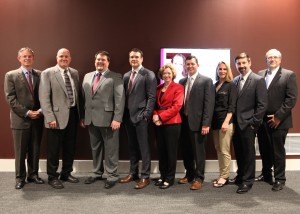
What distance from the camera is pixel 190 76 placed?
3.72 m

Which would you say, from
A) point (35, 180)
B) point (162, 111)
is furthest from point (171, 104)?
point (35, 180)

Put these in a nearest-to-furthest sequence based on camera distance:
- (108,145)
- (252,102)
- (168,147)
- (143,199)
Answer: (143,199) → (252,102) → (168,147) → (108,145)

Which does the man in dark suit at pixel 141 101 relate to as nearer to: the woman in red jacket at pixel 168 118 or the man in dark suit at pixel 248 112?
the woman in red jacket at pixel 168 118

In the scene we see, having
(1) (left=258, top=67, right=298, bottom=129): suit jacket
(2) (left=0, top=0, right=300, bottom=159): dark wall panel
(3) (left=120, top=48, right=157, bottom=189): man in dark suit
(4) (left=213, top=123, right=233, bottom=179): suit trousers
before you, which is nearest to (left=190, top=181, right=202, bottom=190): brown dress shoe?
(4) (left=213, top=123, right=233, bottom=179): suit trousers

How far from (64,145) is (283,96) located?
277 cm

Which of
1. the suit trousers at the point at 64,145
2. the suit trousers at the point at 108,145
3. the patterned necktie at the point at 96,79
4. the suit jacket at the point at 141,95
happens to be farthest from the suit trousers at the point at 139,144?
the suit trousers at the point at 64,145

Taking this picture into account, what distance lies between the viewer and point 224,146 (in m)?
3.70

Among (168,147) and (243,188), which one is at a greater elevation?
(168,147)

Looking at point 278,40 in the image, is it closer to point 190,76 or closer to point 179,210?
point 190,76

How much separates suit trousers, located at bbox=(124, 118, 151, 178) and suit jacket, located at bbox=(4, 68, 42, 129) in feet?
3.92

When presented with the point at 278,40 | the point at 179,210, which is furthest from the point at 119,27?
the point at 179,210

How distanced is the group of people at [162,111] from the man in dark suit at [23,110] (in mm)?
11

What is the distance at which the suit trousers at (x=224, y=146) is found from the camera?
3656mm

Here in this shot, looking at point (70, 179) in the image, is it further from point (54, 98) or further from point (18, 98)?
point (18, 98)
